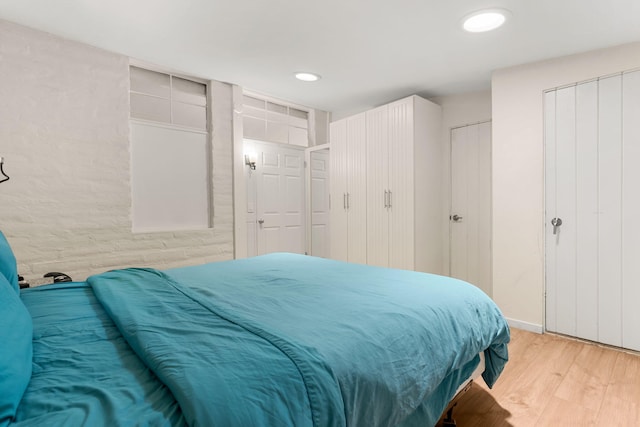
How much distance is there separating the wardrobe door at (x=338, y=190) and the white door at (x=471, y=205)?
4.24ft

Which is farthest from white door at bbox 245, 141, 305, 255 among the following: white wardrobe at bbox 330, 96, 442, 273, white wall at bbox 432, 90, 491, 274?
white wall at bbox 432, 90, 491, 274

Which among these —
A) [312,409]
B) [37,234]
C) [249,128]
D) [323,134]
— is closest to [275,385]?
[312,409]

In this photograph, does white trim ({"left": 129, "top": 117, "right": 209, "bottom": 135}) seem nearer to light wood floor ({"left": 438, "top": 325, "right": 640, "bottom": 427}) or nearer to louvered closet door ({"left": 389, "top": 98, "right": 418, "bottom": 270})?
louvered closet door ({"left": 389, "top": 98, "right": 418, "bottom": 270})

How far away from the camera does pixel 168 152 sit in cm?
334

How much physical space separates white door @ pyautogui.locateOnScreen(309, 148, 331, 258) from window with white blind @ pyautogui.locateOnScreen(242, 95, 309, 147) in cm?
31

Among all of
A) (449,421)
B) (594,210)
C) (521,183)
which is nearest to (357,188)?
(521,183)

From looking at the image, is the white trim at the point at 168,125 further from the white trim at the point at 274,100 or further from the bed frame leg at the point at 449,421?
the bed frame leg at the point at 449,421

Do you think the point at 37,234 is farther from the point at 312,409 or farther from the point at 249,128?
the point at 312,409

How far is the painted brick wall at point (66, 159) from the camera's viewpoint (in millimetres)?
2494

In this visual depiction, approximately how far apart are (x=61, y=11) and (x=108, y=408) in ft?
8.93

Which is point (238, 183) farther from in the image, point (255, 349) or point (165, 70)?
point (255, 349)

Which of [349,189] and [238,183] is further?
[349,189]

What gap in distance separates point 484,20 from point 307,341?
2.45 metres

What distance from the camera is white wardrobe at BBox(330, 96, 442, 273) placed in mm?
3619
